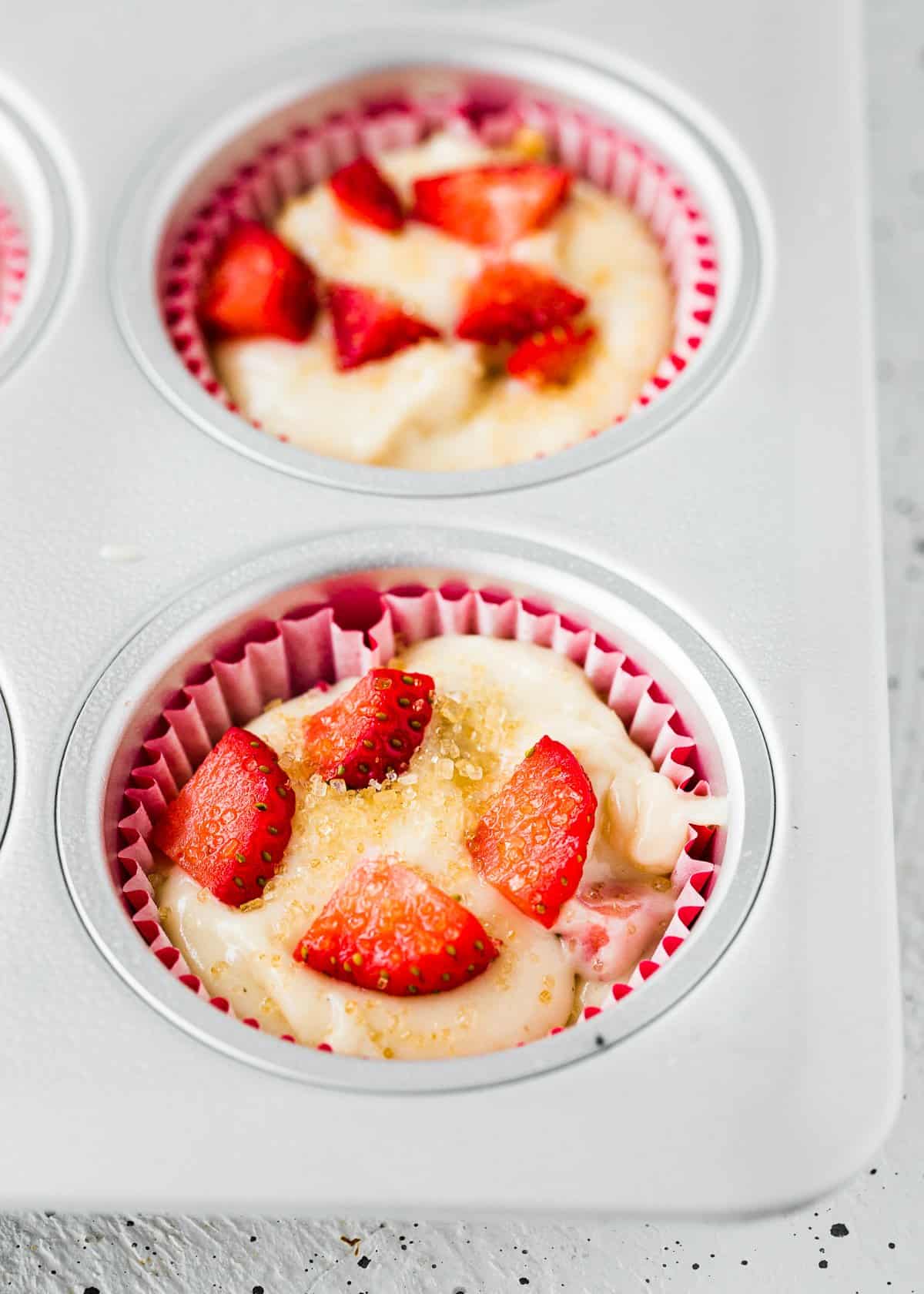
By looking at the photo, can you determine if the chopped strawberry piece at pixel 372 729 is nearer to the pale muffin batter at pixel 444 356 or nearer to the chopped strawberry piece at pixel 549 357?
the pale muffin batter at pixel 444 356

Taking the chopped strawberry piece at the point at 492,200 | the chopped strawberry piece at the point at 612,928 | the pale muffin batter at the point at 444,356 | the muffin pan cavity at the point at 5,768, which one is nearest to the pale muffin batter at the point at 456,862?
the chopped strawberry piece at the point at 612,928

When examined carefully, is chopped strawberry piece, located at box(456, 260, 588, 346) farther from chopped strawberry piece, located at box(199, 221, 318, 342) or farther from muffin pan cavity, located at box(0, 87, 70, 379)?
muffin pan cavity, located at box(0, 87, 70, 379)

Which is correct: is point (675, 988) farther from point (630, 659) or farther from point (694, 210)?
point (694, 210)

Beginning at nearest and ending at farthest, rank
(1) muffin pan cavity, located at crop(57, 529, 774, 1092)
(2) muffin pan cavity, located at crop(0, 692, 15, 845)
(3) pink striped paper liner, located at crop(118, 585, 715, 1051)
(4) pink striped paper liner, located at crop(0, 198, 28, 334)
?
1. (1) muffin pan cavity, located at crop(57, 529, 774, 1092)
2. (2) muffin pan cavity, located at crop(0, 692, 15, 845)
3. (3) pink striped paper liner, located at crop(118, 585, 715, 1051)
4. (4) pink striped paper liner, located at crop(0, 198, 28, 334)

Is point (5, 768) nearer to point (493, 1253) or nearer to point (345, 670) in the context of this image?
point (345, 670)

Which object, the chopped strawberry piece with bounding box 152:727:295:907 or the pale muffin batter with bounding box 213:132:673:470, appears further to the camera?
the pale muffin batter with bounding box 213:132:673:470

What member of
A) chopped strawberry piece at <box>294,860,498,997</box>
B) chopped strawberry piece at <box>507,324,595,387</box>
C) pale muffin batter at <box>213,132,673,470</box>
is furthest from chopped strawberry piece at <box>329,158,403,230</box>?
chopped strawberry piece at <box>294,860,498,997</box>

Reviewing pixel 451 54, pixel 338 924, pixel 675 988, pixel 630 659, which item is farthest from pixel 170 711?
pixel 451 54
